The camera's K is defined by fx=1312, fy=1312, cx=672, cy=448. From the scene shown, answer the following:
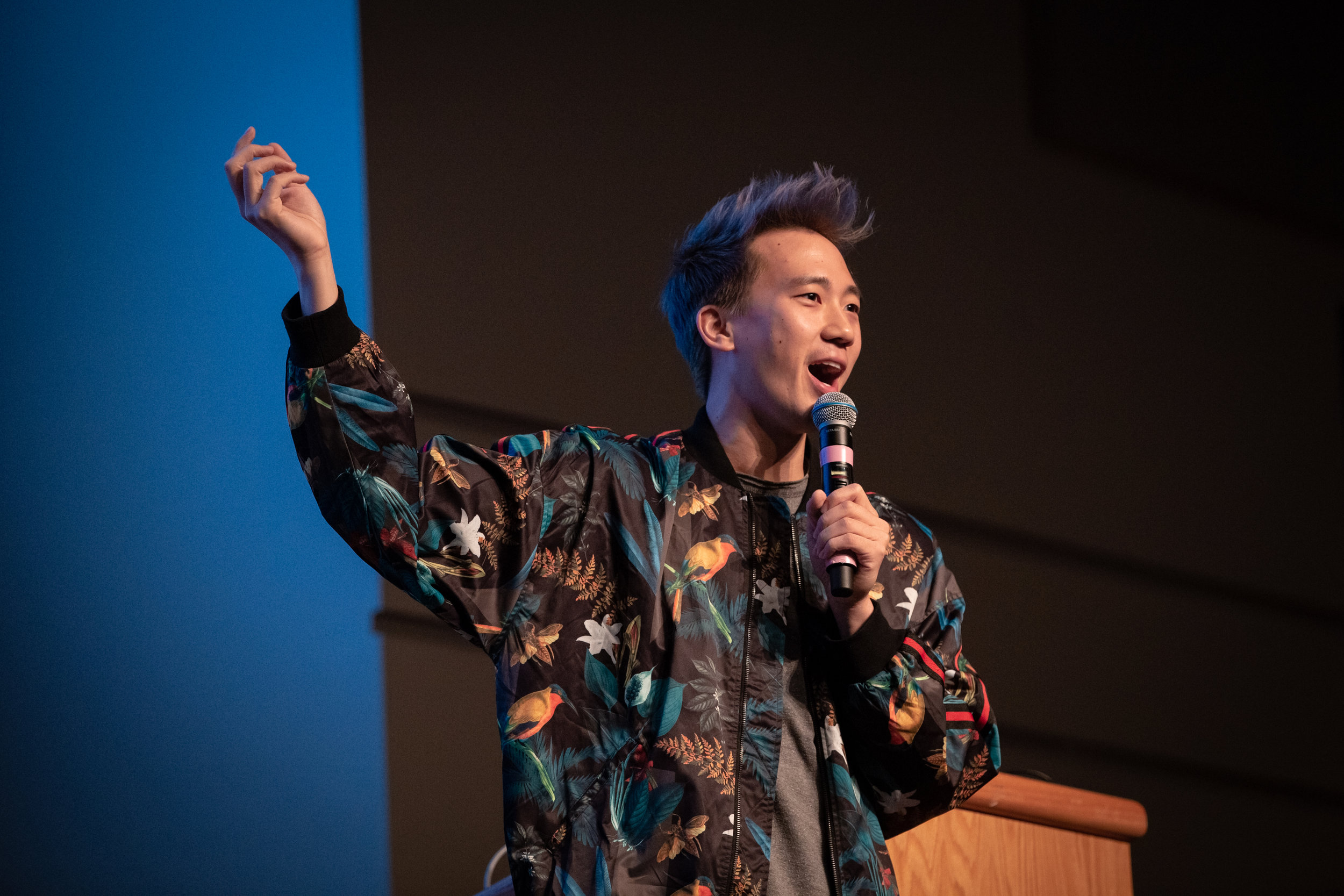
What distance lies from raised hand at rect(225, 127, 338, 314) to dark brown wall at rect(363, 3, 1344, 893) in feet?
2.98

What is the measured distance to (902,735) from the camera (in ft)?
4.00

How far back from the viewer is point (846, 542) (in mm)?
1182

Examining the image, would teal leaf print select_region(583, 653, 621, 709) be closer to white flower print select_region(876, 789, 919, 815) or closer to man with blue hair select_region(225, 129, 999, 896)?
man with blue hair select_region(225, 129, 999, 896)

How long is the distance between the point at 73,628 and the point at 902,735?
111 centimetres

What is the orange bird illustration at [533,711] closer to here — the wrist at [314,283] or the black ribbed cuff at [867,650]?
the black ribbed cuff at [867,650]

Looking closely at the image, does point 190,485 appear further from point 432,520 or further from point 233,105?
point 432,520

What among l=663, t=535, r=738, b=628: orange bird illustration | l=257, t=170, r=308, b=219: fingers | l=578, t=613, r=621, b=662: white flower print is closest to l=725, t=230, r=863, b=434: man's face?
l=663, t=535, r=738, b=628: orange bird illustration

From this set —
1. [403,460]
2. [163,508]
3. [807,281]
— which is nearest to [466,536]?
[403,460]

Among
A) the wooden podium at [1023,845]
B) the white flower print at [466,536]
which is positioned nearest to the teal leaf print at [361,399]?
the white flower print at [466,536]

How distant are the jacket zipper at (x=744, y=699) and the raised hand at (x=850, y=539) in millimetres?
83

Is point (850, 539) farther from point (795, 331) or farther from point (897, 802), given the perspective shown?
point (795, 331)

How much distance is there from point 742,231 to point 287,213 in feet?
2.16

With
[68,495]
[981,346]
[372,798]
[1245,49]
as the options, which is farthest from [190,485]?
[1245,49]

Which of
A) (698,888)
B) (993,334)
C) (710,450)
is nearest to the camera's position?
(698,888)
